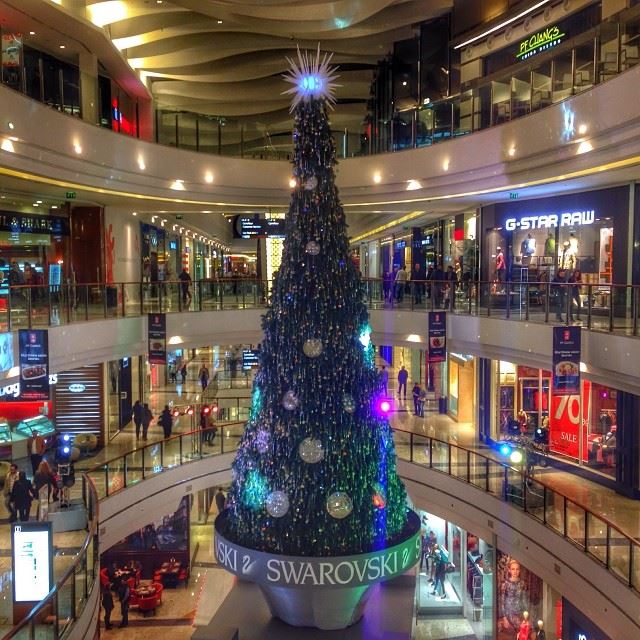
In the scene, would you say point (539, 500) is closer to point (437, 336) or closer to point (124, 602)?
point (437, 336)

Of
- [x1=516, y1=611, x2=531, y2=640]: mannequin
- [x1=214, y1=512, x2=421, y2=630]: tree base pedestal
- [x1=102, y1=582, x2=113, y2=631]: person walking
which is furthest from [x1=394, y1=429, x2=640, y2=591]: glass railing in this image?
[x1=102, y1=582, x2=113, y2=631]: person walking

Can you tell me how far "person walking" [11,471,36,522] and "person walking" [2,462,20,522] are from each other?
14cm

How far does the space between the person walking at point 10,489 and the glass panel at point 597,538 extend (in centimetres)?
843

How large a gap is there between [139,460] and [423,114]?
11.1 metres

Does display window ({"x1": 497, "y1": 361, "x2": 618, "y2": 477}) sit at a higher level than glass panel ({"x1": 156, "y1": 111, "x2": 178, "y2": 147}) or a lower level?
lower

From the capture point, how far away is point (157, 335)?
54.1ft

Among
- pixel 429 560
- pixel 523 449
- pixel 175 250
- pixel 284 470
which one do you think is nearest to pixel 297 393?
pixel 284 470

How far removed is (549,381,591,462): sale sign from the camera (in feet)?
52.0

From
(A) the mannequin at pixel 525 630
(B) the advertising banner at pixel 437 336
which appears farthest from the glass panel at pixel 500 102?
(A) the mannequin at pixel 525 630

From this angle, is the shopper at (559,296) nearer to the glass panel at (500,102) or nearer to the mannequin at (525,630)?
the glass panel at (500,102)

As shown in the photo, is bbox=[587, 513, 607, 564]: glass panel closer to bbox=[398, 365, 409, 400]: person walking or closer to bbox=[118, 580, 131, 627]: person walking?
bbox=[118, 580, 131, 627]: person walking

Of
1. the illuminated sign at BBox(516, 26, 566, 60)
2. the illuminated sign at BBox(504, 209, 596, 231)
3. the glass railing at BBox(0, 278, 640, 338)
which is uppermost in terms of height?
the illuminated sign at BBox(516, 26, 566, 60)

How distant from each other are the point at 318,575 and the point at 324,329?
2144 mm

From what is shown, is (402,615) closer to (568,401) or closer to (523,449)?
(523,449)
